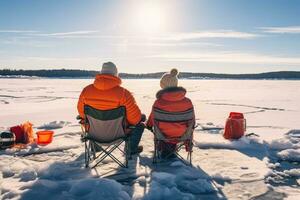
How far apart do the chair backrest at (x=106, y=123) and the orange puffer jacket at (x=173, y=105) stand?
27.8 inches

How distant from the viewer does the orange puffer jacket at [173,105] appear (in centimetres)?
577

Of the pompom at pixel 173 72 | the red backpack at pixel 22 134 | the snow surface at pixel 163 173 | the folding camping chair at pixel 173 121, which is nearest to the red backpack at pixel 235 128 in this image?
the snow surface at pixel 163 173

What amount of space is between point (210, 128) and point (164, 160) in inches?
132

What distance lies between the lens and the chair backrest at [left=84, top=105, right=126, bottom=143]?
17.5ft

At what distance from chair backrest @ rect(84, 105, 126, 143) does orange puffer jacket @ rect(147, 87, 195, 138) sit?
0.71 metres

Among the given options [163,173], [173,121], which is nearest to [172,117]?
[173,121]

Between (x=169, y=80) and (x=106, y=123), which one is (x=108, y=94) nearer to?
(x=106, y=123)

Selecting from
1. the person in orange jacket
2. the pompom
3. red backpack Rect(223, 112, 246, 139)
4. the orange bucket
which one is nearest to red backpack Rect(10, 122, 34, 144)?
the orange bucket

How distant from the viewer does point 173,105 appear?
580cm

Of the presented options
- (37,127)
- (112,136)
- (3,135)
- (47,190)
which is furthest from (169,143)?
(37,127)

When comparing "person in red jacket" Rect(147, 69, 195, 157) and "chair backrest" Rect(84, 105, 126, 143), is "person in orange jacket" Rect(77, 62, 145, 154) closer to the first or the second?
"chair backrest" Rect(84, 105, 126, 143)

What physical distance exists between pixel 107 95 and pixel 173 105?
40.3 inches

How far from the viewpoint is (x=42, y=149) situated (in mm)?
6668

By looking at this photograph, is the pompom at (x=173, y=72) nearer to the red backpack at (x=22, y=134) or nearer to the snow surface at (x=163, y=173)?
the snow surface at (x=163, y=173)
